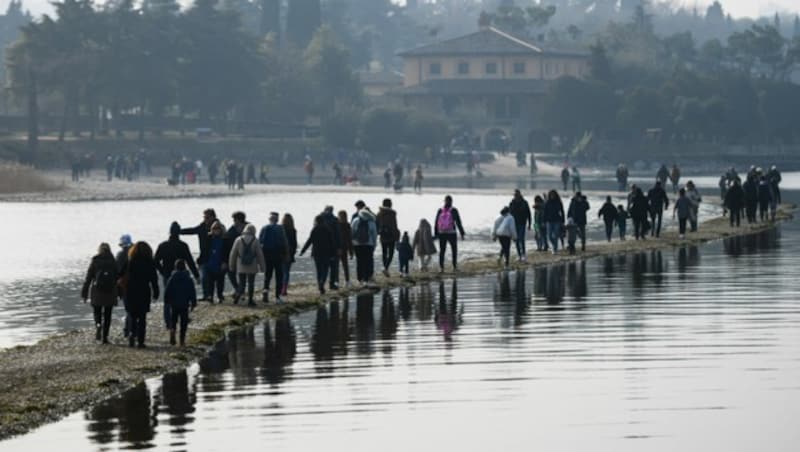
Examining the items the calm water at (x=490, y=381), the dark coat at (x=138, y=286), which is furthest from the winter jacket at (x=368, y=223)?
the dark coat at (x=138, y=286)

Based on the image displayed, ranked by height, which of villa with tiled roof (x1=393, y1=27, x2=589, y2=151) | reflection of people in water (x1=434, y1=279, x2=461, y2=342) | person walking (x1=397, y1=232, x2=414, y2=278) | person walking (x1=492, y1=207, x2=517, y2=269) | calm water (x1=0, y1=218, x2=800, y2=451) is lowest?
calm water (x1=0, y1=218, x2=800, y2=451)

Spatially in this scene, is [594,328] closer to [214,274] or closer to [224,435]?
[214,274]

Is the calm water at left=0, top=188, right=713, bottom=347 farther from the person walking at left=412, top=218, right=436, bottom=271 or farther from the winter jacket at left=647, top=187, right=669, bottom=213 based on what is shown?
the person walking at left=412, top=218, right=436, bottom=271

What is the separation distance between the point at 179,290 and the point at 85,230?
42.5 meters

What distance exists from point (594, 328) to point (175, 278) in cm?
585

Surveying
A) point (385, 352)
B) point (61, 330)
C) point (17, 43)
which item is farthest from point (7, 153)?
point (385, 352)

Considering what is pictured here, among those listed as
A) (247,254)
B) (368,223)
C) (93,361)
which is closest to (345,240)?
(368,223)

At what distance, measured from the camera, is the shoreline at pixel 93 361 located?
68.7 ft

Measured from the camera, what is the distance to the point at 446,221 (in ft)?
127

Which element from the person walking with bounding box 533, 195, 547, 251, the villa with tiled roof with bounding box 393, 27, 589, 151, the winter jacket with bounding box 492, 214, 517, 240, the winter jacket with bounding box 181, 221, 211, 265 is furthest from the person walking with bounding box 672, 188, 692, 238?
the villa with tiled roof with bounding box 393, 27, 589, 151

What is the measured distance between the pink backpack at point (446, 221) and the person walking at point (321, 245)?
500cm

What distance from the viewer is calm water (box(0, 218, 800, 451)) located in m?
18.7

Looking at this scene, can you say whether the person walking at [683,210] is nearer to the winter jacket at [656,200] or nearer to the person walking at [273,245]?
the winter jacket at [656,200]

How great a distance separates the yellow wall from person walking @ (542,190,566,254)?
143m
